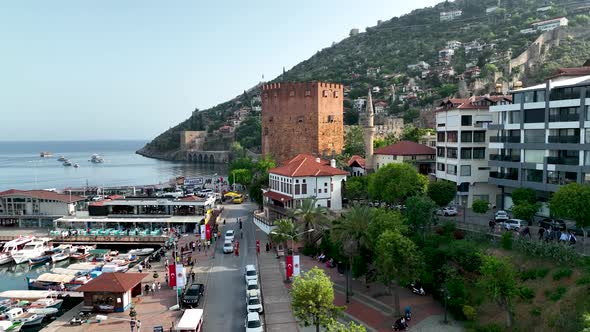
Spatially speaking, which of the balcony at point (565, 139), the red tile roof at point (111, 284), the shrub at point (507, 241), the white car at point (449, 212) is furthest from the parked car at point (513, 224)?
the red tile roof at point (111, 284)

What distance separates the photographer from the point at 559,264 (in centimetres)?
2028

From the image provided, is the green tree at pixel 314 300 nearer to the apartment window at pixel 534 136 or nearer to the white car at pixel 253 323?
the white car at pixel 253 323

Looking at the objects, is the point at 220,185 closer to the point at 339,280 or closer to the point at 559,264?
the point at 339,280

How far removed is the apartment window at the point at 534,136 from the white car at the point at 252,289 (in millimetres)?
20325

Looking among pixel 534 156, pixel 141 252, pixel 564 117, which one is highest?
pixel 564 117

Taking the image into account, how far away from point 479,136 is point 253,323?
24.5 m

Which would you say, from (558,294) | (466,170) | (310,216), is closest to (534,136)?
(466,170)

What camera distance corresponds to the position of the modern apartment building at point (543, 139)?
27422mm

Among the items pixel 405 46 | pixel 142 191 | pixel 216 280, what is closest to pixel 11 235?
pixel 142 191

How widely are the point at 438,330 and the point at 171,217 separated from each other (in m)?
31.8

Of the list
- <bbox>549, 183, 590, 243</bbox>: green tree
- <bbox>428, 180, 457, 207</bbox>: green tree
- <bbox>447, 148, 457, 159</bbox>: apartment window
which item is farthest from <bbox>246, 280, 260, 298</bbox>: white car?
<bbox>447, 148, 457, 159</bbox>: apartment window

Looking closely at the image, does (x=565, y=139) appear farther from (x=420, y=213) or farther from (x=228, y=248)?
(x=228, y=248)

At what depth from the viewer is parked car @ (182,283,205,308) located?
23.3m

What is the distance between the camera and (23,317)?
2519 centimetres
